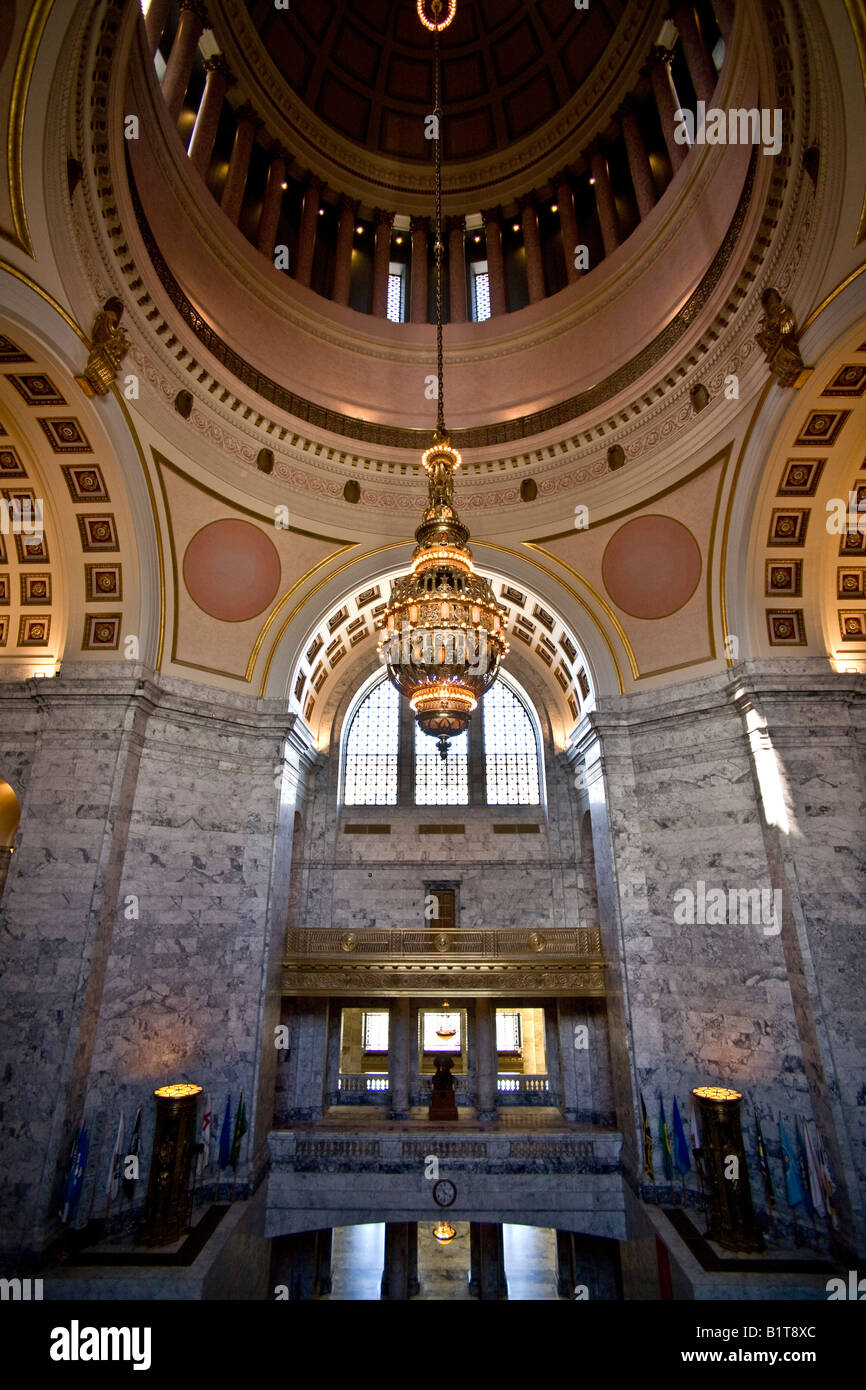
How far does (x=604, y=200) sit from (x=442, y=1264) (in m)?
19.9

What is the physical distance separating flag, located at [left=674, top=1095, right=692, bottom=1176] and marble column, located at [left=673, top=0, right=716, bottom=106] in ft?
48.2

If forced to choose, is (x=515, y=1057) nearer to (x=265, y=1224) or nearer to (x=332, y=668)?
(x=265, y=1224)

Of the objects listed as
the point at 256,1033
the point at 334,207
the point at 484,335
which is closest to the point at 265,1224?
the point at 256,1033

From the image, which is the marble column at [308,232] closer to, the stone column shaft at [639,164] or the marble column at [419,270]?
the marble column at [419,270]

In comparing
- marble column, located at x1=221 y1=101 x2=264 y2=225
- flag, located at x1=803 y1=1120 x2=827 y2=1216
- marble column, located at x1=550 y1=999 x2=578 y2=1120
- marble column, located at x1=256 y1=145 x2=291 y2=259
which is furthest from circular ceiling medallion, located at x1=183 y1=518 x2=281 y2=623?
flag, located at x1=803 y1=1120 x2=827 y2=1216

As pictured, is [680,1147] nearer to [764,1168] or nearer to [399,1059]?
[764,1168]

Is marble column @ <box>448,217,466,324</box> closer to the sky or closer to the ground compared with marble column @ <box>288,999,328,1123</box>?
closer to the sky

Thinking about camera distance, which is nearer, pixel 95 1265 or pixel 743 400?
pixel 95 1265

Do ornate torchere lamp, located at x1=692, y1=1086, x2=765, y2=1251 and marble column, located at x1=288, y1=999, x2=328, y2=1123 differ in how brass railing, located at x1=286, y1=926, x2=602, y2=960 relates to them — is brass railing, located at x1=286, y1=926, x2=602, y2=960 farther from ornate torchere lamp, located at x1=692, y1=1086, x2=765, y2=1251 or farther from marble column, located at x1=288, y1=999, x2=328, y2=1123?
ornate torchere lamp, located at x1=692, y1=1086, x2=765, y2=1251

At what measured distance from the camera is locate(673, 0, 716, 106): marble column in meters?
9.68

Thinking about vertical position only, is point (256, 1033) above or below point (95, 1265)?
above

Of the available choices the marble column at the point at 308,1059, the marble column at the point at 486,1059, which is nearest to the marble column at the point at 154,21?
the marble column at the point at 308,1059

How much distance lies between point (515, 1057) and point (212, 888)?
723 cm

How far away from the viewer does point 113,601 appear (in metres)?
9.66
